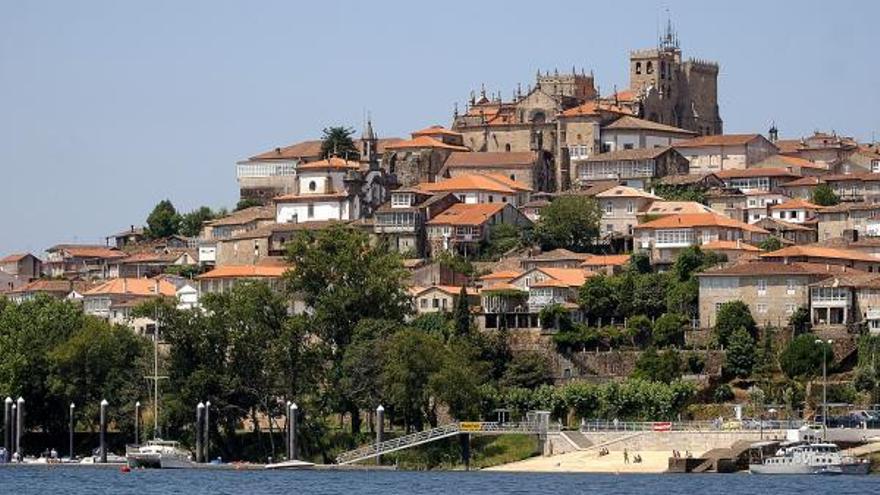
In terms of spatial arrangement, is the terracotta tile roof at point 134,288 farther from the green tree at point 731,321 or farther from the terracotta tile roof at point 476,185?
the green tree at point 731,321

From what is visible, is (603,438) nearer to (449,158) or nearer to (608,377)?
(608,377)

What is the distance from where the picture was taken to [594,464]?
102 meters

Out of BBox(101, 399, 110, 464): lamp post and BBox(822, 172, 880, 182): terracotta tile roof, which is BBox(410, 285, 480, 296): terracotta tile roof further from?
BBox(822, 172, 880, 182): terracotta tile roof

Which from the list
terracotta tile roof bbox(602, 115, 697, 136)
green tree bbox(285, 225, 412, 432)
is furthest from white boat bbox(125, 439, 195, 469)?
terracotta tile roof bbox(602, 115, 697, 136)

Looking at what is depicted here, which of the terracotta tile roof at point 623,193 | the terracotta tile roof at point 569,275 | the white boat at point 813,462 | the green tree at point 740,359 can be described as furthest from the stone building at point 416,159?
the white boat at point 813,462

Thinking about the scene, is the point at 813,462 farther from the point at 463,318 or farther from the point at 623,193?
the point at 623,193

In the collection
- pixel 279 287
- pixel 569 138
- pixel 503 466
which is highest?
pixel 569 138

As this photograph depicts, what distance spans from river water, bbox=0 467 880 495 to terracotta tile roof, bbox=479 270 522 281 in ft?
103

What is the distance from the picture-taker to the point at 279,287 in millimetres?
123125

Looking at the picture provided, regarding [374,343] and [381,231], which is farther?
[381,231]

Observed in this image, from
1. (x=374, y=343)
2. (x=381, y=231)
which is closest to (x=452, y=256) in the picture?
(x=381, y=231)

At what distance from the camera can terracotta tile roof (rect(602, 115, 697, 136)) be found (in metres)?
166

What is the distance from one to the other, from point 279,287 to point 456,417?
1706 cm

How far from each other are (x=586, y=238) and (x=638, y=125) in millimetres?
20306
